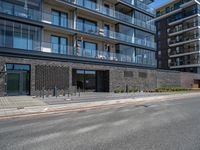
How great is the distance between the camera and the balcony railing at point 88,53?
22712mm

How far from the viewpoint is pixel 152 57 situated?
37844mm

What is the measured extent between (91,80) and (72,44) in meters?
5.92

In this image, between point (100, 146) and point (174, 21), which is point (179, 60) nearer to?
point (174, 21)

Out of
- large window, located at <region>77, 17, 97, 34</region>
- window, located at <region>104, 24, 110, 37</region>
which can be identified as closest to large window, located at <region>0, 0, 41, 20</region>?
large window, located at <region>77, 17, 97, 34</region>

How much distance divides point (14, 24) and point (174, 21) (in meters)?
45.9

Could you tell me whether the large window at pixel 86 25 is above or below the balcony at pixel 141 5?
below

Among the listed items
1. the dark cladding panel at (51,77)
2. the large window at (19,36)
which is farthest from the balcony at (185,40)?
the large window at (19,36)

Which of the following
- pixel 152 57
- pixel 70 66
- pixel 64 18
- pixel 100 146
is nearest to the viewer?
pixel 100 146

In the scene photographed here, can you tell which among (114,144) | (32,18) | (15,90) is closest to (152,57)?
(32,18)

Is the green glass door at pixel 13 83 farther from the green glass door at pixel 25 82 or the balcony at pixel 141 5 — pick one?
the balcony at pixel 141 5

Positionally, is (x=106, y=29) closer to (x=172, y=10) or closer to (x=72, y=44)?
(x=72, y=44)

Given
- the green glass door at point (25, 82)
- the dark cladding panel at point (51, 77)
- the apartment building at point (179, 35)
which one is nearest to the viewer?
the green glass door at point (25, 82)

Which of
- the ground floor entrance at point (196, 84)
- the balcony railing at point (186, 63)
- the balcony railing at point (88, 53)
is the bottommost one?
the ground floor entrance at point (196, 84)

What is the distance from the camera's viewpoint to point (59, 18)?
26.5 metres
